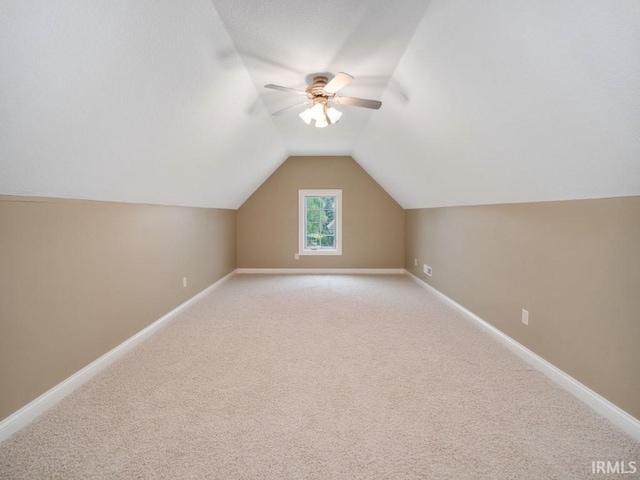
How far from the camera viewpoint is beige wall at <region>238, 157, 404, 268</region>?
5902 millimetres

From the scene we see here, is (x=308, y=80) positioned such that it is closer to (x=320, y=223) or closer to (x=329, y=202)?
(x=329, y=202)

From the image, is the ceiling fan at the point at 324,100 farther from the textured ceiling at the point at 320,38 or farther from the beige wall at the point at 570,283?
the beige wall at the point at 570,283

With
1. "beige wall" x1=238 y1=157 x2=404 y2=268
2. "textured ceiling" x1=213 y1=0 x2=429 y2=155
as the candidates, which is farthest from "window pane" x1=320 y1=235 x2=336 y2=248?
"textured ceiling" x1=213 y1=0 x2=429 y2=155

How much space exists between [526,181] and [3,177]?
3.10 m

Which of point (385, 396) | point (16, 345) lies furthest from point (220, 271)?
point (385, 396)

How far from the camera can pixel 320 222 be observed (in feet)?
20.0

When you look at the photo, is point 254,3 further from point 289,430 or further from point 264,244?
point 264,244

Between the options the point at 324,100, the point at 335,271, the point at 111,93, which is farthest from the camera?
the point at 335,271

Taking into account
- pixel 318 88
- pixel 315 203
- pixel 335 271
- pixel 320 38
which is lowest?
pixel 335 271

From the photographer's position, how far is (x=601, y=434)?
1562mm

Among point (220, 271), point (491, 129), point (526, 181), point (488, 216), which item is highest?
point (491, 129)

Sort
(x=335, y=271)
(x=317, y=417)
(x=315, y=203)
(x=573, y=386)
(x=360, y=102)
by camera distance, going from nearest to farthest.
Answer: (x=317, y=417) < (x=573, y=386) < (x=360, y=102) < (x=335, y=271) < (x=315, y=203)

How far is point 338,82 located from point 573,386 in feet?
8.22

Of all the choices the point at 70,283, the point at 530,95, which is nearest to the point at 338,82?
the point at 530,95
